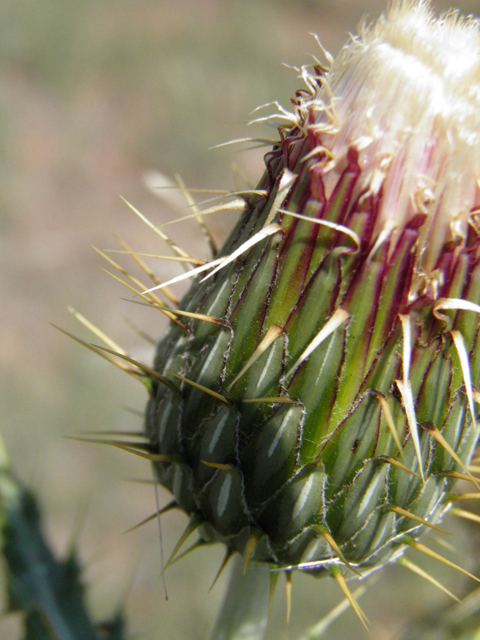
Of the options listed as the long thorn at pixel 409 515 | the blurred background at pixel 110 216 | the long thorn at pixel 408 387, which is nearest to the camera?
the long thorn at pixel 408 387

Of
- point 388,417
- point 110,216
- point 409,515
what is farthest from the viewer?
point 110,216

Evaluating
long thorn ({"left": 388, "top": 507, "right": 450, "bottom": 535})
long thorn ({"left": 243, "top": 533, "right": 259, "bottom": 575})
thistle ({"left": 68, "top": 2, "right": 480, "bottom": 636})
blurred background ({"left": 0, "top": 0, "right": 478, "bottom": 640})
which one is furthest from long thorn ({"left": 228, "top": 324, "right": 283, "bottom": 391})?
blurred background ({"left": 0, "top": 0, "right": 478, "bottom": 640})

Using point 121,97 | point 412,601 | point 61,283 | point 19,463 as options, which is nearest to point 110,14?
point 121,97

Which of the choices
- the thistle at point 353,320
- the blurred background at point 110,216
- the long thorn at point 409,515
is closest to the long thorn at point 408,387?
the thistle at point 353,320

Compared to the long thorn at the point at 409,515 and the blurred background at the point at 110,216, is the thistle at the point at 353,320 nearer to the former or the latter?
the long thorn at the point at 409,515

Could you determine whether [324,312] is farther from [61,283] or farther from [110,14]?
[110,14]

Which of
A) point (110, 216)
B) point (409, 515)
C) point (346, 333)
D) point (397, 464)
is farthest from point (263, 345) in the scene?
point (110, 216)

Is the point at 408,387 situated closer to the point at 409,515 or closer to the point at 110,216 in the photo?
the point at 409,515
